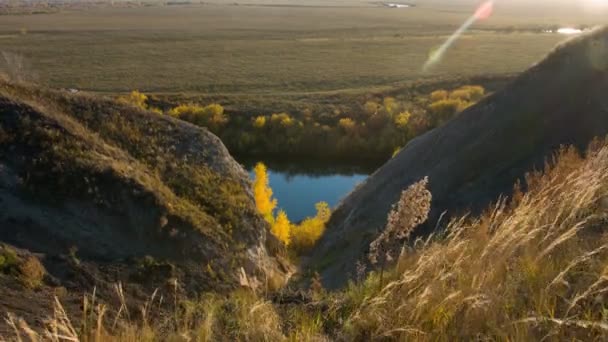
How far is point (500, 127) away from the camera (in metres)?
25.0

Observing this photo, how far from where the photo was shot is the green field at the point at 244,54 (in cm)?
7800

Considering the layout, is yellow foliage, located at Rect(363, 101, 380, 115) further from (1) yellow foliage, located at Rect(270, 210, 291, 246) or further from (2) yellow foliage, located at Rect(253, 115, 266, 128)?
(1) yellow foliage, located at Rect(270, 210, 291, 246)

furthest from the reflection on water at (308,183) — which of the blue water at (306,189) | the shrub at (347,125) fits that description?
the shrub at (347,125)

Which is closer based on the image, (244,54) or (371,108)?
(371,108)

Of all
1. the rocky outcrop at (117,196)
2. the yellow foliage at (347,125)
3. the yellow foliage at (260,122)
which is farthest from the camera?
the yellow foliage at (260,122)

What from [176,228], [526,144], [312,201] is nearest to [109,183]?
[176,228]

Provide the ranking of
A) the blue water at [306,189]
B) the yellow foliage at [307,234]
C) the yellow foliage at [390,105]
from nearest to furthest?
the yellow foliage at [307,234] < the blue water at [306,189] < the yellow foliage at [390,105]

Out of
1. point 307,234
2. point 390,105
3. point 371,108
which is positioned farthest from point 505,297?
point 390,105

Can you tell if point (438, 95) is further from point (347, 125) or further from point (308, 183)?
point (308, 183)

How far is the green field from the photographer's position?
78000 millimetres

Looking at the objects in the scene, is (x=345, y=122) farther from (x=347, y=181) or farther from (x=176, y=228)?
(x=176, y=228)

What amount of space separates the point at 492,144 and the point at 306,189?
24.7 meters

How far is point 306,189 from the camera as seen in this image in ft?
155

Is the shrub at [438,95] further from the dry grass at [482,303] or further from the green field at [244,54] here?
the dry grass at [482,303]
